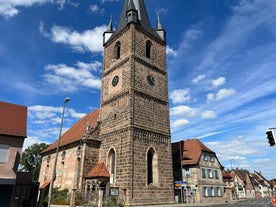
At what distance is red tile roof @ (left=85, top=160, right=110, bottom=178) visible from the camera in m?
20.4

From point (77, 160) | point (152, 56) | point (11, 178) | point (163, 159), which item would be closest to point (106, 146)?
point (77, 160)

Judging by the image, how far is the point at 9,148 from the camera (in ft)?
52.0

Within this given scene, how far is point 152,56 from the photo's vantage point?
26.5m

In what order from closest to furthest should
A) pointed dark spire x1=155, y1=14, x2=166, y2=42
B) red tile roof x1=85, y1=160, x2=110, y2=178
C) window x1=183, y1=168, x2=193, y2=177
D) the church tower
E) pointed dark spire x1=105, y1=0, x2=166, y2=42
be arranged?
the church tower < red tile roof x1=85, y1=160, x2=110, y2=178 < pointed dark spire x1=105, y1=0, x2=166, y2=42 < pointed dark spire x1=155, y1=14, x2=166, y2=42 < window x1=183, y1=168, x2=193, y2=177

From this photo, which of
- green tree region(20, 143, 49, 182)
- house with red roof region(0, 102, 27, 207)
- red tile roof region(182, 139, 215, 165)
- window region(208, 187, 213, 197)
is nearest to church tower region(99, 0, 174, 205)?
house with red roof region(0, 102, 27, 207)

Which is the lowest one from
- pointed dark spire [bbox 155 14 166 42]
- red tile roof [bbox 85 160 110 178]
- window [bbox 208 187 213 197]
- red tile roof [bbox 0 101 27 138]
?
window [bbox 208 187 213 197]

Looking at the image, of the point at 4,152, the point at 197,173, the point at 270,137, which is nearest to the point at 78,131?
the point at 4,152

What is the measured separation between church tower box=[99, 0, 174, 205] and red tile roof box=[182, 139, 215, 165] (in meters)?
9.54

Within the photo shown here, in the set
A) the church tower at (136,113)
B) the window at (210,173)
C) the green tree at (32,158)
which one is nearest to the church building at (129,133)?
the church tower at (136,113)

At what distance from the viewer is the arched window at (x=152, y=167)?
21.1m

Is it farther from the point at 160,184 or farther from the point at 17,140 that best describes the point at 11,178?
the point at 160,184

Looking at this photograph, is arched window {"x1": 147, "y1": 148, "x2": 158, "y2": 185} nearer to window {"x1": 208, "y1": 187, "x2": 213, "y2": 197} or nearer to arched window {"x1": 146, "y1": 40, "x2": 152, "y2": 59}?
arched window {"x1": 146, "y1": 40, "x2": 152, "y2": 59}

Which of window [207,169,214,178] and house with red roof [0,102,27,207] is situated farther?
window [207,169,214,178]

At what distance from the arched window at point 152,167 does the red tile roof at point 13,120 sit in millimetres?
10914
